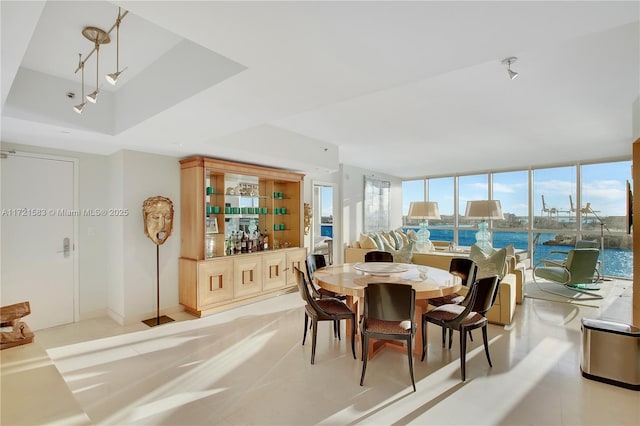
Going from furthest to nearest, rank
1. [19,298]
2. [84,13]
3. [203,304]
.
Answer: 1. [203,304]
2. [19,298]
3. [84,13]

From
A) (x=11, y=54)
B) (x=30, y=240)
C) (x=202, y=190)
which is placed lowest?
(x=30, y=240)

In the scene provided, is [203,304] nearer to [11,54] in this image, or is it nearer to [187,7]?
[11,54]

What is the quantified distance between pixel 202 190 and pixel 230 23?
316 centimetres

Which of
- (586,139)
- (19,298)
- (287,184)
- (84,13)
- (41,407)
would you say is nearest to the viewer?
Result: (41,407)

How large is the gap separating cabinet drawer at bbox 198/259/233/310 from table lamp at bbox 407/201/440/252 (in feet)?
11.3

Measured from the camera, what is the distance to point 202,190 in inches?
170

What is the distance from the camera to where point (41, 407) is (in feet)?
4.36

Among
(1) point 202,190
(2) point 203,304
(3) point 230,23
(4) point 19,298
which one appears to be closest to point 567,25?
(3) point 230,23

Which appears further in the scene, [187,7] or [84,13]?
[84,13]

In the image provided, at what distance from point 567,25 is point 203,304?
14.6 ft

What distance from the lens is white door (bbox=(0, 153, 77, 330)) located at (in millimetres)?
3514

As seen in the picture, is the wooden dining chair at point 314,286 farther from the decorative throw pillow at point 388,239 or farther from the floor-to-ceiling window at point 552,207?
the floor-to-ceiling window at point 552,207

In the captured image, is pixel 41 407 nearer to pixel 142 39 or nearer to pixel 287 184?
pixel 142 39

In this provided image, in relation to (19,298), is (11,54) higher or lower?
higher
